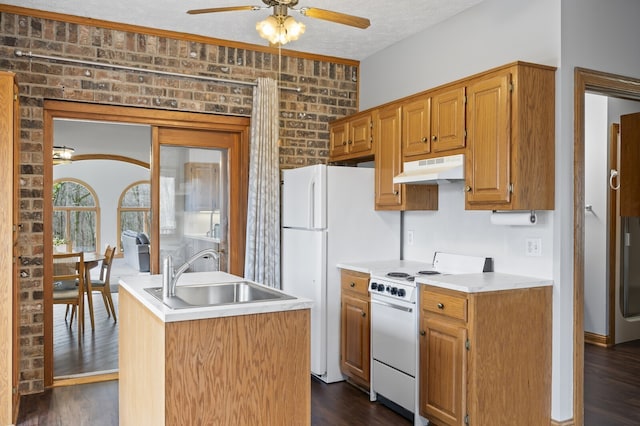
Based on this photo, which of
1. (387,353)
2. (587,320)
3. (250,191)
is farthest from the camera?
(587,320)

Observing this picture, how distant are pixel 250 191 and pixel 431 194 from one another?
1543 millimetres

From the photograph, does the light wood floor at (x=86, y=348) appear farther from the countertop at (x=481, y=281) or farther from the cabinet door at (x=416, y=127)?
the cabinet door at (x=416, y=127)

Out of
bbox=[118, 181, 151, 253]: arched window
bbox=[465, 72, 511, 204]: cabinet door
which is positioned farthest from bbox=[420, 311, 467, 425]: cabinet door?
bbox=[118, 181, 151, 253]: arched window

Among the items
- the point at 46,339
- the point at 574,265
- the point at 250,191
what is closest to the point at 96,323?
the point at 46,339

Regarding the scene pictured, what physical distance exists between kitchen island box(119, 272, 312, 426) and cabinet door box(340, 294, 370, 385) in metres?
1.58

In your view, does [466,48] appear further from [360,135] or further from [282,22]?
[282,22]

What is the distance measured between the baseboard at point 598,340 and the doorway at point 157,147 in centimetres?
361

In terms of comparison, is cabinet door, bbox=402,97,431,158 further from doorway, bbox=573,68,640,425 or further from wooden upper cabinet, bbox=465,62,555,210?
doorway, bbox=573,68,640,425

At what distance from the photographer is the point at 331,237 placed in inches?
162

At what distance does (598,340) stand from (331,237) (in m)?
3.13

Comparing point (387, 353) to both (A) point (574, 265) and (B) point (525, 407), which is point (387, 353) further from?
(A) point (574, 265)

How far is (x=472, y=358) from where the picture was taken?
2.87m

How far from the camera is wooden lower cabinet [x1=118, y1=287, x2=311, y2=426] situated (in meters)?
2.07

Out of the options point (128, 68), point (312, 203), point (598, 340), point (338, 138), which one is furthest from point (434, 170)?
point (598, 340)
